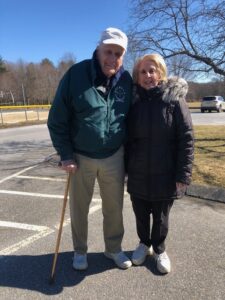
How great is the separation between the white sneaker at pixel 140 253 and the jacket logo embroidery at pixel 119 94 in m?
1.47

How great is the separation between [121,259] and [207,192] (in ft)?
8.75

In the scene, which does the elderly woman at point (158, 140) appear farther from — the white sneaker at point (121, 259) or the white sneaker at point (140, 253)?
the white sneaker at point (121, 259)

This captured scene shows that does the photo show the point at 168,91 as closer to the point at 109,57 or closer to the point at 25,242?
the point at 109,57

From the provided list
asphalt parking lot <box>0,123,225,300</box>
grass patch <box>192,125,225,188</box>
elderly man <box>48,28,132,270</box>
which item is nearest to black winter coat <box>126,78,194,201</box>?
elderly man <box>48,28,132,270</box>

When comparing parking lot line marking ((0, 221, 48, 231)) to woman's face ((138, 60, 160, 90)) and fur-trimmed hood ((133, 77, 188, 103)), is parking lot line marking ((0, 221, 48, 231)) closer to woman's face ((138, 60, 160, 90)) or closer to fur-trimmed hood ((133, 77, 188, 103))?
fur-trimmed hood ((133, 77, 188, 103))

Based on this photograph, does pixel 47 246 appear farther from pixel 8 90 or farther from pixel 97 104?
pixel 8 90

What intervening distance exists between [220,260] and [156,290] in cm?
83

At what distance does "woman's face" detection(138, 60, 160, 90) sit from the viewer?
11.0 feet

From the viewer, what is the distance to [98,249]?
13.2 ft

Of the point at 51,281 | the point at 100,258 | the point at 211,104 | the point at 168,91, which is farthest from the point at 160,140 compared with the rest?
the point at 211,104

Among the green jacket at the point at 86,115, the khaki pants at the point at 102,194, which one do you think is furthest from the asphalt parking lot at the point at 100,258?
the green jacket at the point at 86,115

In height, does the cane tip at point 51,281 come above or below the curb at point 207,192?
above

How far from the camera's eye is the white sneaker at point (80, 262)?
3579 mm

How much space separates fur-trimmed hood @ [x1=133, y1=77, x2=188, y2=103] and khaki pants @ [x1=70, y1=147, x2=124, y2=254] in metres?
0.55
